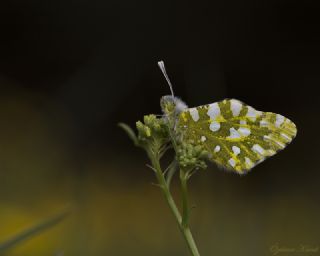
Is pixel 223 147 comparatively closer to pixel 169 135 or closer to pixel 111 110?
pixel 169 135

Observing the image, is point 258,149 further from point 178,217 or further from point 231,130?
point 178,217

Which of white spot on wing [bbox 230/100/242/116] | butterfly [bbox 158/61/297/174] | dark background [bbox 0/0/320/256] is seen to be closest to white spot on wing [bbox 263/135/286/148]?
butterfly [bbox 158/61/297/174]

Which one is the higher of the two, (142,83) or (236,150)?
(236,150)

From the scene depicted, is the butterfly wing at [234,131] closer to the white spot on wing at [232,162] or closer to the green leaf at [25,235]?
the white spot on wing at [232,162]

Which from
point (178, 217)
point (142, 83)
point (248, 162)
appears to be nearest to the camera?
point (178, 217)

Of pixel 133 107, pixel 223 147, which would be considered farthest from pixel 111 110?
pixel 223 147

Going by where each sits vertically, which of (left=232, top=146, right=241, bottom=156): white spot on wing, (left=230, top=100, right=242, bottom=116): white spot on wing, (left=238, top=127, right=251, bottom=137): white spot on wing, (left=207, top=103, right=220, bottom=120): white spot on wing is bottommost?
(left=232, top=146, right=241, bottom=156): white spot on wing

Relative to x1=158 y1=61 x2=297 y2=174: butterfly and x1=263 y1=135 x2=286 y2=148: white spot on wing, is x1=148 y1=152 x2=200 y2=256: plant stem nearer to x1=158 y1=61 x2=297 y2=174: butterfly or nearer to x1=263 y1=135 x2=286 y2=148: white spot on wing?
x1=158 y1=61 x2=297 y2=174: butterfly

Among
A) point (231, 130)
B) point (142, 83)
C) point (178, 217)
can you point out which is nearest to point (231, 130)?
point (231, 130)
